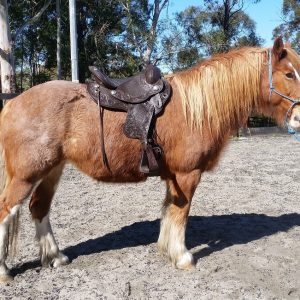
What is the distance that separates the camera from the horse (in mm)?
2873

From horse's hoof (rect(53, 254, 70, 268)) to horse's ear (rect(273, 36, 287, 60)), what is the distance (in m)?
2.69

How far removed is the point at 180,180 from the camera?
3.16 m

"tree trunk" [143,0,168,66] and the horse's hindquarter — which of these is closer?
the horse's hindquarter

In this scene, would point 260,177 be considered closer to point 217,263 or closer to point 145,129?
point 217,263

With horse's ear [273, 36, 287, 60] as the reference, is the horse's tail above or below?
below

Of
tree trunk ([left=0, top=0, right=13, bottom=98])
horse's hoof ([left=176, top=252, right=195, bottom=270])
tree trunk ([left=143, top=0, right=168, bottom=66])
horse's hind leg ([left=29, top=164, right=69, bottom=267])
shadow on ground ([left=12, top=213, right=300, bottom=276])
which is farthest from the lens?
tree trunk ([left=143, top=0, right=168, bottom=66])

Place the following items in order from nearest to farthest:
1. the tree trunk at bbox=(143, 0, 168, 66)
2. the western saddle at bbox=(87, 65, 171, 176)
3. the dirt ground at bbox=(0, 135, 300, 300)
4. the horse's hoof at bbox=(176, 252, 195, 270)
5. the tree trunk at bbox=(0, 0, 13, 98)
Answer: the dirt ground at bbox=(0, 135, 300, 300) → the western saddle at bbox=(87, 65, 171, 176) → the horse's hoof at bbox=(176, 252, 195, 270) → the tree trunk at bbox=(0, 0, 13, 98) → the tree trunk at bbox=(143, 0, 168, 66)

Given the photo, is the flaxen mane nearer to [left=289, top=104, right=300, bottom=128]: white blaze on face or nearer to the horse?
the horse

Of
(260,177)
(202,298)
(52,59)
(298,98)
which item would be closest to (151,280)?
(202,298)

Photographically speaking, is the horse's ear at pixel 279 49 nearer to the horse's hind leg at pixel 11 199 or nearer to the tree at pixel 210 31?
the horse's hind leg at pixel 11 199

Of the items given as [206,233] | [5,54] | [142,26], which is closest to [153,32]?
[142,26]

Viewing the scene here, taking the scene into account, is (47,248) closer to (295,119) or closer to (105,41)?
(295,119)

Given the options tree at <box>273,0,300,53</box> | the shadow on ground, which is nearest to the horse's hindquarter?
the shadow on ground

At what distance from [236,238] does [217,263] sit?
0.76m
